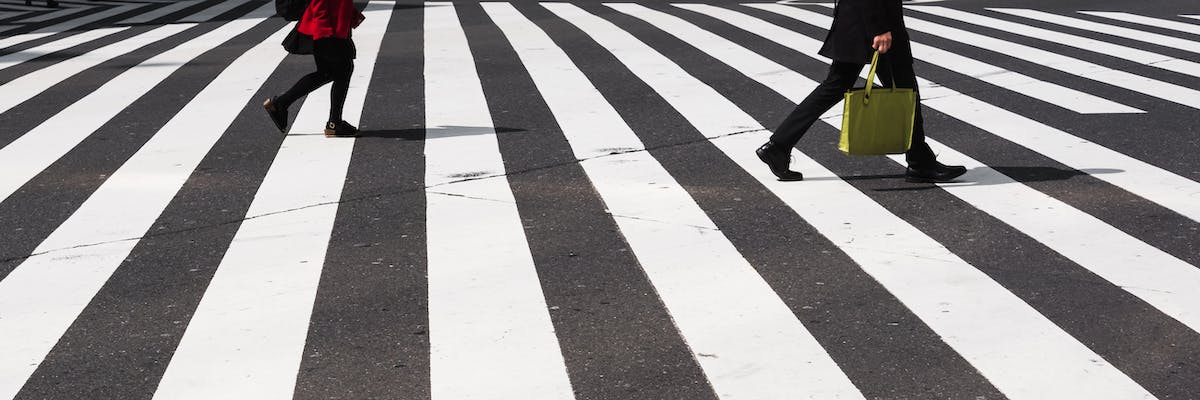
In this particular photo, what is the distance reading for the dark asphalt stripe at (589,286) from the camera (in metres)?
4.73

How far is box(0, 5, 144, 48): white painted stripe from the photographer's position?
1702 cm

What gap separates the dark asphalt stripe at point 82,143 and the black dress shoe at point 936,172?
4134 millimetres

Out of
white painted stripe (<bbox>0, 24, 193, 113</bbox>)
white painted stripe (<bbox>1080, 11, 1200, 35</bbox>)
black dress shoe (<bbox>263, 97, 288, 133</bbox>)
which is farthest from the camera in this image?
white painted stripe (<bbox>1080, 11, 1200, 35</bbox>)

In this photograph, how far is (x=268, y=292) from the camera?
5.80 meters

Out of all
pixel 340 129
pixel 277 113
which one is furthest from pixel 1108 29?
pixel 277 113

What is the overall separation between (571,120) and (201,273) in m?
4.35

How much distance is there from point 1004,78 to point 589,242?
263 inches

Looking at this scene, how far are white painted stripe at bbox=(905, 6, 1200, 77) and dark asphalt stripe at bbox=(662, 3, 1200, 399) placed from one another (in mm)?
4794

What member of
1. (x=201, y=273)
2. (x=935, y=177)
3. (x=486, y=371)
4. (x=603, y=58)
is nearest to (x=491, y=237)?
(x=201, y=273)

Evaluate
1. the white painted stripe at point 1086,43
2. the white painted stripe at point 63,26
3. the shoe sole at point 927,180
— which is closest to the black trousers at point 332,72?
the shoe sole at point 927,180

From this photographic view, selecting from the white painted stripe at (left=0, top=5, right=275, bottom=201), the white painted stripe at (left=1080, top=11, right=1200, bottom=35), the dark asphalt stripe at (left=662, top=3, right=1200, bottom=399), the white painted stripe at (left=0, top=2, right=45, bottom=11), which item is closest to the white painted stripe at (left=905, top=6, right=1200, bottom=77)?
the white painted stripe at (left=1080, top=11, right=1200, bottom=35)

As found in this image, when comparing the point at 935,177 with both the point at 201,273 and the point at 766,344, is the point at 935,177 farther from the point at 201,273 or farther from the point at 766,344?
the point at 201,273

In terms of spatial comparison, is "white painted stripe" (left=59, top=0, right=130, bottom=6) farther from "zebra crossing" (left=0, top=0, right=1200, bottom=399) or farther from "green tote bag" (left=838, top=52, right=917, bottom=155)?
"green tote bag" (left=838, top=52, right=917, bottom=155)

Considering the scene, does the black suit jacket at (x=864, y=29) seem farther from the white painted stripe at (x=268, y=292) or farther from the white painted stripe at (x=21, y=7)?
the white painted stripe at (x=21, y=7)
